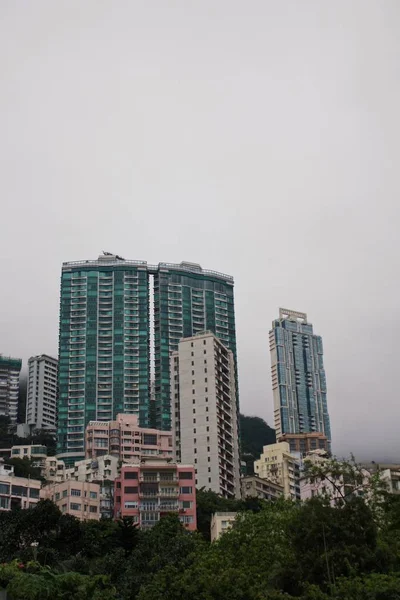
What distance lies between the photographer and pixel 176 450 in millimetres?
102562

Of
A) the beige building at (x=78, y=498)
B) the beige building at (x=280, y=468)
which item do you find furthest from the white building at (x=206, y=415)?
the beige building at (x=78, y=498)

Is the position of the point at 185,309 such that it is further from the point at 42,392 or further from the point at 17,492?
the point at 17,492

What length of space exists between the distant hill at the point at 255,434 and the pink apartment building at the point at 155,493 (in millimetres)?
66973

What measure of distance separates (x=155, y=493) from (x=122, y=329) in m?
65.4

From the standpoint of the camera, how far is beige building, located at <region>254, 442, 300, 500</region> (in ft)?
368

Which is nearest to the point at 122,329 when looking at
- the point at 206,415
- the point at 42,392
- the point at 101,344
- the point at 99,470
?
the point at 101,344

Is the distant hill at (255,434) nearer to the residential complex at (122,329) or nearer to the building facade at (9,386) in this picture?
the residential complex at (122,329)

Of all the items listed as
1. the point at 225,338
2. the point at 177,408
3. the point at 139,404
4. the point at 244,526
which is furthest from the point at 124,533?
the point at 225,338

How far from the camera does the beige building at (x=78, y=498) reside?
78000 millimetres

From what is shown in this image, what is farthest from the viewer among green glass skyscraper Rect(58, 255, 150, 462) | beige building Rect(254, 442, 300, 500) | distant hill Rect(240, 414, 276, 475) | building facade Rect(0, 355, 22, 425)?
building facade Rect(0, 355, 22, 425)

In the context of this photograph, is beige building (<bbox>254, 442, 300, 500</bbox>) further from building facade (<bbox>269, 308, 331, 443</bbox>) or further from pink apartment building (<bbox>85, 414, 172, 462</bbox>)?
building facade (<bbox>269, 308, 331, 443</bbox>)

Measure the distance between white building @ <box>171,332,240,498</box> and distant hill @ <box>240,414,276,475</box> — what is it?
140 ft

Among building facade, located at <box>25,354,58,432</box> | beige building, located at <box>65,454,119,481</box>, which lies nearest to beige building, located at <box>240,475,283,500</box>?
beige building, located at <box>65,454,119,481</box>

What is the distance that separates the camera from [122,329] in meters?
139
